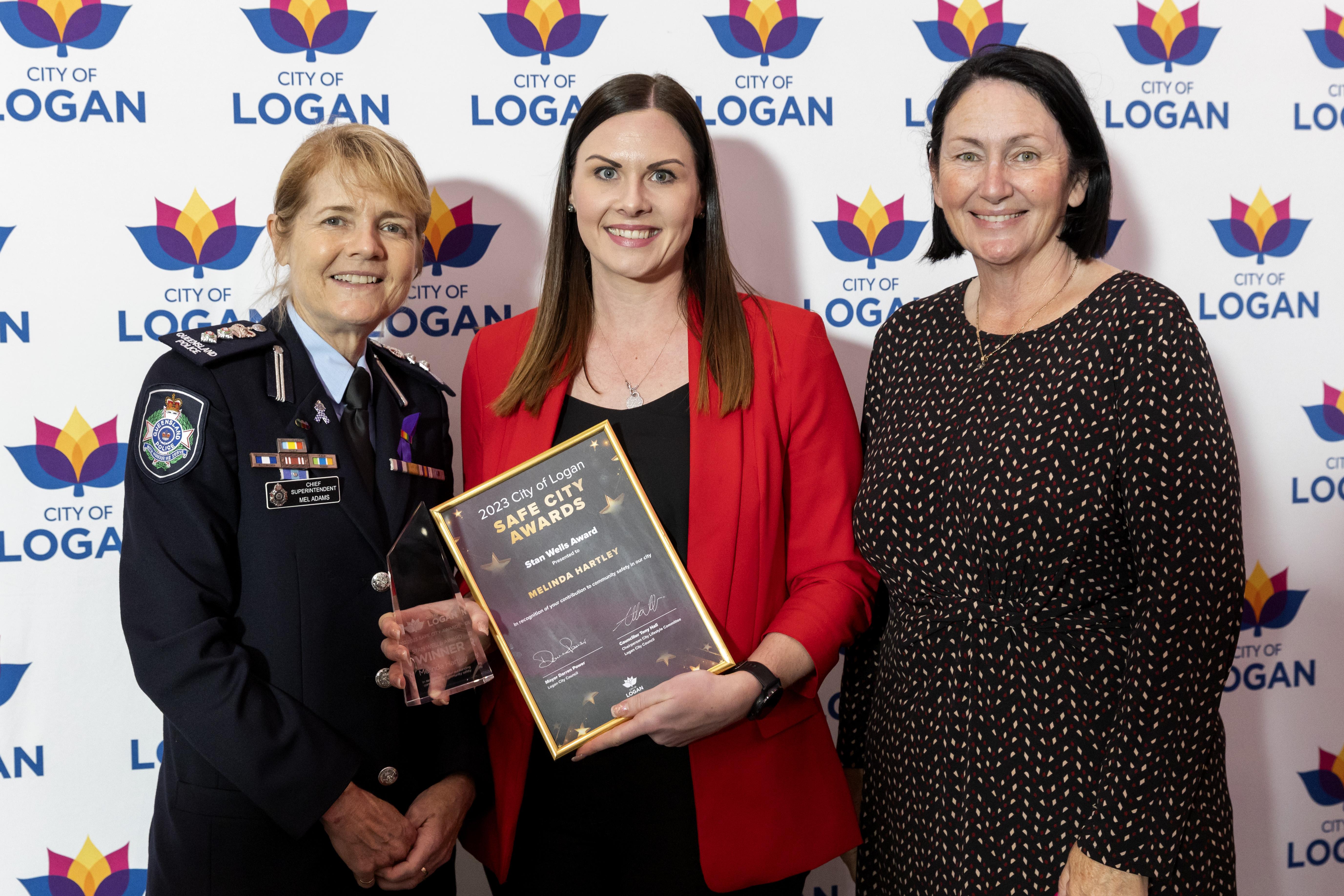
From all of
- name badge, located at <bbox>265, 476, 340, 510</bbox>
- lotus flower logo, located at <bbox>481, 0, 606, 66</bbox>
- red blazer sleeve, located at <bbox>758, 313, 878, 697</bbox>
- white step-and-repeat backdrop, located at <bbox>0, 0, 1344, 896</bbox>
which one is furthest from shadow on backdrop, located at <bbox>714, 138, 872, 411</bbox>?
name badge, located at <bbox>265, 476, 340, 510</bbox>

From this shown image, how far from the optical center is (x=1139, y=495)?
55.4 inches

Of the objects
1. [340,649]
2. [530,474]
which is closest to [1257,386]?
[530,474]

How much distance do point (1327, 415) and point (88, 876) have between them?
3.91 m

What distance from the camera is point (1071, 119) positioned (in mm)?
1640

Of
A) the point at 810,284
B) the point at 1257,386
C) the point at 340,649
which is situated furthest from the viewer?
the point at 1257,386

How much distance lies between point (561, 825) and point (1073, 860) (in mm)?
903

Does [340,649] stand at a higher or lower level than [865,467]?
lower

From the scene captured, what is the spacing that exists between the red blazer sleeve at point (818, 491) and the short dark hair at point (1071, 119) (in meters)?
0.51

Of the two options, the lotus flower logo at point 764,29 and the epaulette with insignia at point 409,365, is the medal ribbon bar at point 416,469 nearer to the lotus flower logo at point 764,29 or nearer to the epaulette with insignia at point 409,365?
the epaulette with insignia at point 409,365

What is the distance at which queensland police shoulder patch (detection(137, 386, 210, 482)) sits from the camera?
59.9 inches

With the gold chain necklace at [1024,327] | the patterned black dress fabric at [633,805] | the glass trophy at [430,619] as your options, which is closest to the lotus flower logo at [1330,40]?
the gold chain necklace at [1024,327]

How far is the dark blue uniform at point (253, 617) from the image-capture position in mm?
1508

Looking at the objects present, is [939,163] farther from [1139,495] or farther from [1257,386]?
[1257,386]
